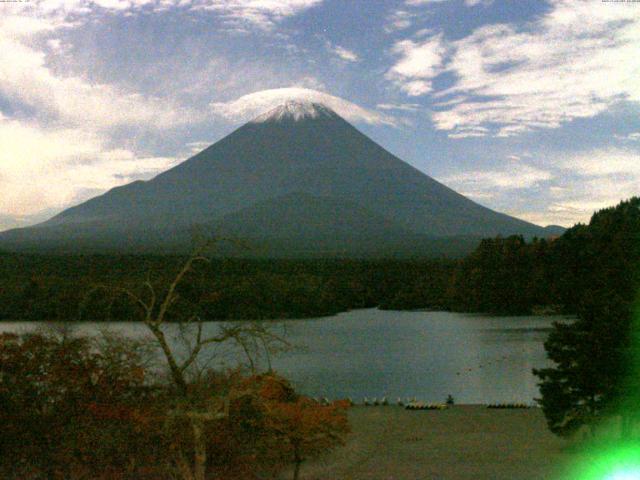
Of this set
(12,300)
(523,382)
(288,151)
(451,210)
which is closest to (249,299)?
(12,300)

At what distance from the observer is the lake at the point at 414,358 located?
1852 centimetres

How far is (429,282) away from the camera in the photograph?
53594 millimetres

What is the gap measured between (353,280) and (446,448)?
44122mm

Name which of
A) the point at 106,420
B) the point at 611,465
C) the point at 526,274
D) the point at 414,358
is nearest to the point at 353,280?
the point at 526,274

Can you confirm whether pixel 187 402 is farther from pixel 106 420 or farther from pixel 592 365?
pixel 592 365

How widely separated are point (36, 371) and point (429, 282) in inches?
1850

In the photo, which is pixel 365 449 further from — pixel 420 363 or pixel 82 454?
pixel 420 363

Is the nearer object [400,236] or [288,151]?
[400,236]

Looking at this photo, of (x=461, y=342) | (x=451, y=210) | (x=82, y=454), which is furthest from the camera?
(x=451, y=210)

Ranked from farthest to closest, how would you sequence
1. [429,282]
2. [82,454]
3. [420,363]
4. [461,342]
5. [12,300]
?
1. [429,282]
2. [12,300]
3. [461,342]
4. [420,363]
5. [82,454]

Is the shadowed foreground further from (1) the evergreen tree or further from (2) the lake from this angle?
(2) the lake

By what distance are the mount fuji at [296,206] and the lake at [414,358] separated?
3197cm

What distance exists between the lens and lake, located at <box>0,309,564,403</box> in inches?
729

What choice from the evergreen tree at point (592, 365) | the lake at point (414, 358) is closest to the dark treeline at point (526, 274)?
the lake at point (414, 358)
